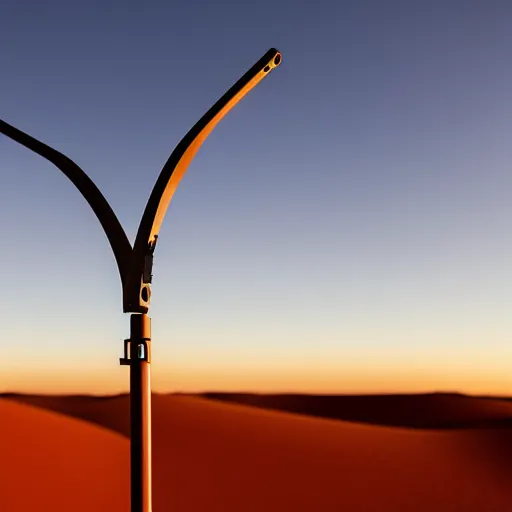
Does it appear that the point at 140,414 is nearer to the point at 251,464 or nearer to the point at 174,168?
the point at 174,168

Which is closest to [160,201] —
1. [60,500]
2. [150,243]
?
[150,243]

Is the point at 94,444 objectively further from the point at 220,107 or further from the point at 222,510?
the point at 220,107

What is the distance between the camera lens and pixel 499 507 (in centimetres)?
1880

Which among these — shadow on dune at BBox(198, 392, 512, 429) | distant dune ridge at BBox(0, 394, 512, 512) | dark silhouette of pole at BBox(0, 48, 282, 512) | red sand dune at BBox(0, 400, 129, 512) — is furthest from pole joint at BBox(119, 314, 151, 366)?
shadow on dune at BBox(198, 392, 512, 429)

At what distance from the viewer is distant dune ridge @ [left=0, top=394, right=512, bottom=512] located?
53.4 feet

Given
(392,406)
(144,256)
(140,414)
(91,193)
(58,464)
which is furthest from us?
(392,406)

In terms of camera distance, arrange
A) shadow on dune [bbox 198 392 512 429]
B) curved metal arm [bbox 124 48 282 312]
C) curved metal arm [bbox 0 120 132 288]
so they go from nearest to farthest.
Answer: curved metal arm [bbox 124 48 282 312] → curved metal arm [bbox 0 120 132 288] → shadow on dune [bbox 198 392 512 429]

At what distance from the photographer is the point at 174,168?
5695mm

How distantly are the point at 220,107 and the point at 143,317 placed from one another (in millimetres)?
1537

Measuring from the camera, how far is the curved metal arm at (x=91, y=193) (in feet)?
18.9

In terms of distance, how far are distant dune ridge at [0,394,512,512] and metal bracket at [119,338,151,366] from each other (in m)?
3.52

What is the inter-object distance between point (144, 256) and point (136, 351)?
652 mm

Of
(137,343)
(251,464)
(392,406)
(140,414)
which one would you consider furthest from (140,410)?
(392,406)

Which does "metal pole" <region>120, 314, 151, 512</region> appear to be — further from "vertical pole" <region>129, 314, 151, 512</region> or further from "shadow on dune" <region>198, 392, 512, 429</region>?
"shadow on dune" <region>198, 392, 512, 429</region>
